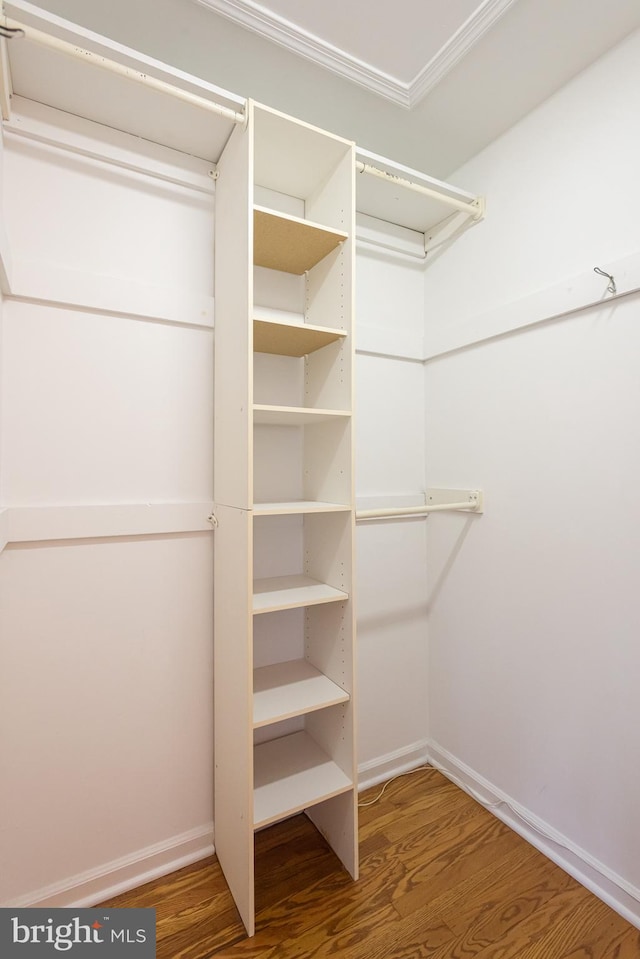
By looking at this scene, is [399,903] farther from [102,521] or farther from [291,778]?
[102,521]

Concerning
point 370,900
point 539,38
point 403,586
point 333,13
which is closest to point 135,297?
point 333,13

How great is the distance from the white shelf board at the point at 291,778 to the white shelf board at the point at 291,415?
1.24m

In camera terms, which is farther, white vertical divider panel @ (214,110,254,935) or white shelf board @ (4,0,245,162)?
white vertical divider panel @ (214,110,254,935)

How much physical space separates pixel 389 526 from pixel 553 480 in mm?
743

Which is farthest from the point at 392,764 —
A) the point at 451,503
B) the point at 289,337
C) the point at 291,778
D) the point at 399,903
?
the point at 289,337

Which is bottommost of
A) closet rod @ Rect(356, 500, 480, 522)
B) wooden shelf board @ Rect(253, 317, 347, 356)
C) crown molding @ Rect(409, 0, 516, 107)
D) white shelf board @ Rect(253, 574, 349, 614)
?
white shelf board @ Rect(253, 574, 349, 614)

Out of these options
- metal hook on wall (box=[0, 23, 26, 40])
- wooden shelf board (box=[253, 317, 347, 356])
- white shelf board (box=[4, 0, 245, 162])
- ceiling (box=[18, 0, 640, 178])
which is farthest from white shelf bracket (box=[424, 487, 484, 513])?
metal hook on wall (box=[0, 23, 26, 40])

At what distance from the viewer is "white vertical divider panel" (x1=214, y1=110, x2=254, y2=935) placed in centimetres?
130

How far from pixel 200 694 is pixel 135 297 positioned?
4.73ft

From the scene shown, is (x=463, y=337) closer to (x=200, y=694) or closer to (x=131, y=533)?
(x=131, y=533)

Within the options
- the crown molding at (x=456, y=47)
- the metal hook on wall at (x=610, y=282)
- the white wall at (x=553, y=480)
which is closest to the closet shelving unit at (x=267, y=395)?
the crown molding at (x=456, y=47)

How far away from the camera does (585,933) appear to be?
130cm

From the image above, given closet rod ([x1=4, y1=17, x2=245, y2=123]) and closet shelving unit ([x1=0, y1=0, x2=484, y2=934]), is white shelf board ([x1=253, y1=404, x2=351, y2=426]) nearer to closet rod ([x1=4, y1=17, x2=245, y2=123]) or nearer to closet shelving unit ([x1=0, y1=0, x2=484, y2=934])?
closet shelving unit ([x1=0, y1=0, x2=484, y2=934])

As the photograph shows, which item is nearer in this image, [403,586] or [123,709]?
[123,709]
